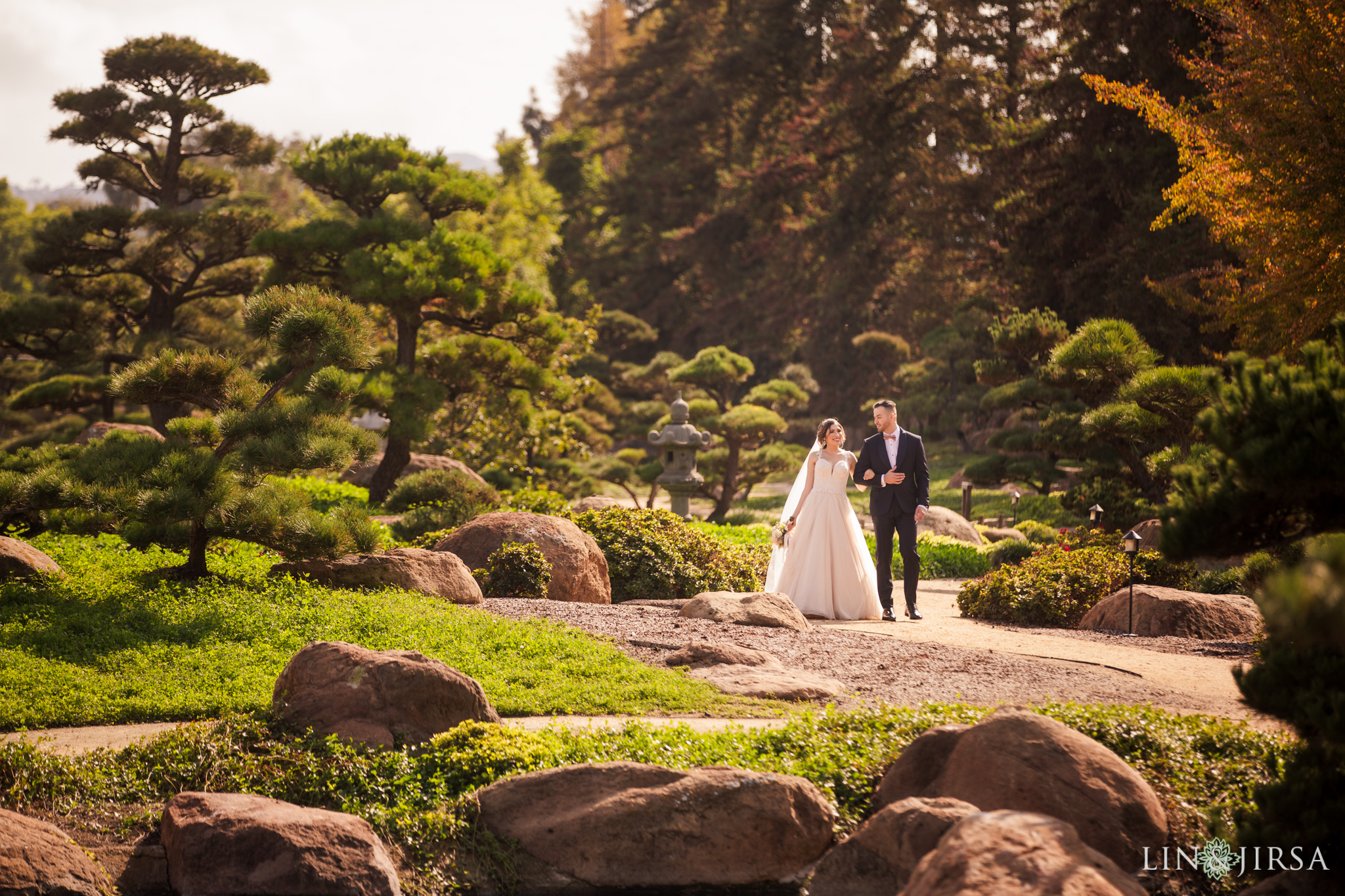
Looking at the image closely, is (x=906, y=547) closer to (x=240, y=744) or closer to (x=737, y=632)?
(x=737, y=632)

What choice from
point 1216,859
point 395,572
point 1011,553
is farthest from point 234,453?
point 1011,553

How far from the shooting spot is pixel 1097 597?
371 inches

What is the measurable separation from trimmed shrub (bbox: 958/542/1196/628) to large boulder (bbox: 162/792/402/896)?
7.12 meters

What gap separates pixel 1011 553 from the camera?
488 inches

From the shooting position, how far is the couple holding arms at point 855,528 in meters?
9.31

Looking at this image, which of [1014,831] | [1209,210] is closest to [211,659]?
[1014,831]

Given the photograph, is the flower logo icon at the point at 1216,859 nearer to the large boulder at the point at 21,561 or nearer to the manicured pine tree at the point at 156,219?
the large boulder at the point at 21,561

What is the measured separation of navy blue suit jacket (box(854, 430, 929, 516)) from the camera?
9.28 metres

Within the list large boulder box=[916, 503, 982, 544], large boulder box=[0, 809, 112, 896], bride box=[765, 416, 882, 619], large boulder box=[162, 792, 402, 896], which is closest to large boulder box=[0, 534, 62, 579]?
large boulder box=[0, 809, 112, 896]

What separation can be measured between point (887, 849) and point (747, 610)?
4290 millimetres

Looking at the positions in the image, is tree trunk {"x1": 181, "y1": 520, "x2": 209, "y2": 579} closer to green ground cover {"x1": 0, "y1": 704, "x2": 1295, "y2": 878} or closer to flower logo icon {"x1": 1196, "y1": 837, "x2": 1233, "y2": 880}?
green ground cover {"x1": 0, "y1": 704, "x2": 1295, "y2": 878}

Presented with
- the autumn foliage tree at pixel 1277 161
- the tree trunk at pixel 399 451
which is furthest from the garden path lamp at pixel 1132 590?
the tree trunk at pixel 399 451

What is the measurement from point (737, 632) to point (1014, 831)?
4311mm

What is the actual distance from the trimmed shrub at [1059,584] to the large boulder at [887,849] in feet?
19.7
